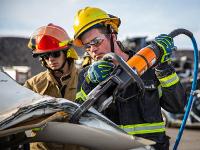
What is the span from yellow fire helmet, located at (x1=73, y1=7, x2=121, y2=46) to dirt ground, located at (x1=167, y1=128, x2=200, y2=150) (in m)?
4.85

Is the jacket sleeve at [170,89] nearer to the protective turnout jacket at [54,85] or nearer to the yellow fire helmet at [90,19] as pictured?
the yellow fire helmet at [90,19]

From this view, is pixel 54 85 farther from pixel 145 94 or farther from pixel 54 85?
pixel 145 94

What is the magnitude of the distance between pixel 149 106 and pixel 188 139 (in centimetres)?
577

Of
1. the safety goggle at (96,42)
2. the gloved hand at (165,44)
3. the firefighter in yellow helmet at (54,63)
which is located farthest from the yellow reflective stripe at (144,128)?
the firefighter in yellow helmet at (54,63)

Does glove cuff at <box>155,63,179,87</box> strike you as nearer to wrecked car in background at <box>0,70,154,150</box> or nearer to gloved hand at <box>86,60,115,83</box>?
gloved hand at <box>86,60,115,83</box>

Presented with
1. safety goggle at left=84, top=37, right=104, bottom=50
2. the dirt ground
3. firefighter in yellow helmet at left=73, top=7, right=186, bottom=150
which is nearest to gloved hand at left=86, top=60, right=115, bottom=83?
firefighter in yellow helmet at left=73, top=7, right=186, bottom=150

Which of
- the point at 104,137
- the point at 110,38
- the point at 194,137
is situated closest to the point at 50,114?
the point at 104,137

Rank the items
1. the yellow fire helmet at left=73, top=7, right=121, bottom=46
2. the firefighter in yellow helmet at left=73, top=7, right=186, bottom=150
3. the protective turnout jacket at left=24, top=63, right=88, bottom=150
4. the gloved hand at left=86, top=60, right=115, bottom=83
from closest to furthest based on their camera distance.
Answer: the gloved hand at left=86, top=60, right=115, bottom=83 < the firefighter in yellow helmet at left=73, top=7, right=186, bottom=150 < the yellow fire helmet at left=73, top=7, right=121, bottom=46 < the protective turnout jacket at left=24, top=63, right=88, bottom=150

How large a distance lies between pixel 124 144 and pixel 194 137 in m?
6.88

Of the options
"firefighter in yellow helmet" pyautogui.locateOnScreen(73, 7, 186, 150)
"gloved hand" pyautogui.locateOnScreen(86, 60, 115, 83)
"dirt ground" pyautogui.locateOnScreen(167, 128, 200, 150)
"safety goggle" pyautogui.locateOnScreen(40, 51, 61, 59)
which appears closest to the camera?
"gloved hand" pyautogui.locateOnScreen(86, 60, 115, 83)

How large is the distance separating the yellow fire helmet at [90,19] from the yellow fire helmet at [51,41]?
3.80ft

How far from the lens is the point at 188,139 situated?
7777mm

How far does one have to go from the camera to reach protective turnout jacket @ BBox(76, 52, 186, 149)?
2324 millimetres

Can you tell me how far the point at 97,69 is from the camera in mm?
1945
